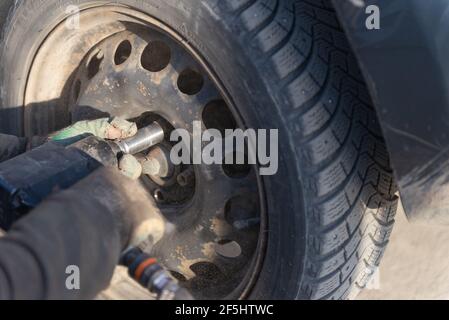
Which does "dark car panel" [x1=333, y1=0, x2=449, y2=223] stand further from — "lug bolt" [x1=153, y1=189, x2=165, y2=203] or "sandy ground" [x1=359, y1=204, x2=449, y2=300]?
"sandy ground" [x1=359, y1=204, x2=449, y2=300]

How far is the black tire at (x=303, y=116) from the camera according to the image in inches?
50.1

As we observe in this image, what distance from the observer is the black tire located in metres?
1.27

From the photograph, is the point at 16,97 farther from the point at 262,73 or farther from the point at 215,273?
the point at 262,73

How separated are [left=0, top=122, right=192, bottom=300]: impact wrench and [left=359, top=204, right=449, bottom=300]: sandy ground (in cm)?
114

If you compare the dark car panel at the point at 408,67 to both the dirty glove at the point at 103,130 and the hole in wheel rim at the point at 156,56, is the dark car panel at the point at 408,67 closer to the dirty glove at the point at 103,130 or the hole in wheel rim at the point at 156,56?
the hole in wheel rim at the point at 156,56

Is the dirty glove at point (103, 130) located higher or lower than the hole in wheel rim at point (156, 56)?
lower

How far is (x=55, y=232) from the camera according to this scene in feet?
3.44

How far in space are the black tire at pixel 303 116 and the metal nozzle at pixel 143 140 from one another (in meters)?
0.37

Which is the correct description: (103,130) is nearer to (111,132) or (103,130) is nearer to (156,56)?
(111,132)

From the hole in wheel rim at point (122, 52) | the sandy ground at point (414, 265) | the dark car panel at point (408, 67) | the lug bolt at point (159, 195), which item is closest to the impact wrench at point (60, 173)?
the lug bolt at point (159, 195)

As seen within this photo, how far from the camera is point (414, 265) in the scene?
217 centimetres

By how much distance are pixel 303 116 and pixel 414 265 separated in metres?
1.22

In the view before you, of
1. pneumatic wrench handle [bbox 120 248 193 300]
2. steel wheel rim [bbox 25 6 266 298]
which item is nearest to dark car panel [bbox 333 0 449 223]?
steel wheel rim [bbox 25 6 266 298]

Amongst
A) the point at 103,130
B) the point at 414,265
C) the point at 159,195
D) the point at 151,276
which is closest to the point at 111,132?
the point at 103,130
